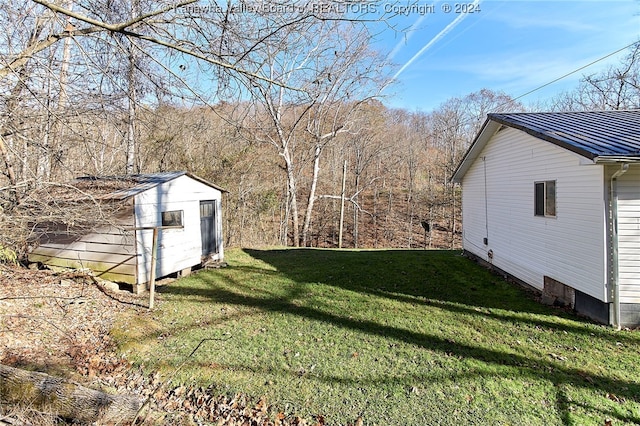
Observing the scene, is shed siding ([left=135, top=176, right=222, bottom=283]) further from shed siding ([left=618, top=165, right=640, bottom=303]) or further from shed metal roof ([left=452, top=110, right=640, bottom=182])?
shed siding ([left=618, top=165, right=640, bottom=303])

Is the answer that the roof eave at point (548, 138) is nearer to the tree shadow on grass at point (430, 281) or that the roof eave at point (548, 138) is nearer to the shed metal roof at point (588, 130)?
the shed metal roof at point (588, 130)

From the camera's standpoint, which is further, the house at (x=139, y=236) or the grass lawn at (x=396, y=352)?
the house at (x=139, y=236)

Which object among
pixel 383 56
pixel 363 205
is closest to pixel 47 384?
pixel 383 56

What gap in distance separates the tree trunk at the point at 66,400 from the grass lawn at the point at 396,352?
59 centimetres

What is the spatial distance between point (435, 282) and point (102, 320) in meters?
6.73

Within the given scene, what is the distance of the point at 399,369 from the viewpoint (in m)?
4.00

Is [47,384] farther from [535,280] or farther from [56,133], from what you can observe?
[535,280]

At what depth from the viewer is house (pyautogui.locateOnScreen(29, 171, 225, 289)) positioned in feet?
21.6

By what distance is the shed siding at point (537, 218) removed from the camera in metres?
5.27

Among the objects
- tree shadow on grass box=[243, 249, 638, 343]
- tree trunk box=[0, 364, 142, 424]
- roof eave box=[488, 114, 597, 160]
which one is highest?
roof eave box=[488, 114, 597, 160]

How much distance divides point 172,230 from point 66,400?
5635mm

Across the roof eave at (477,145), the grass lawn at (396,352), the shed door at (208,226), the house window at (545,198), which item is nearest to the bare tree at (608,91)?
the roof eave at (477,145)

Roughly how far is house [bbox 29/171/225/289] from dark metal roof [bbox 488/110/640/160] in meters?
7.31

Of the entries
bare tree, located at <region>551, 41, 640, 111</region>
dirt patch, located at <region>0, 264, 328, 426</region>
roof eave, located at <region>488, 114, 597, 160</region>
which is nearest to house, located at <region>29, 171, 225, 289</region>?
dirt patch, located at <region>0, 264, 328, 426</region>
